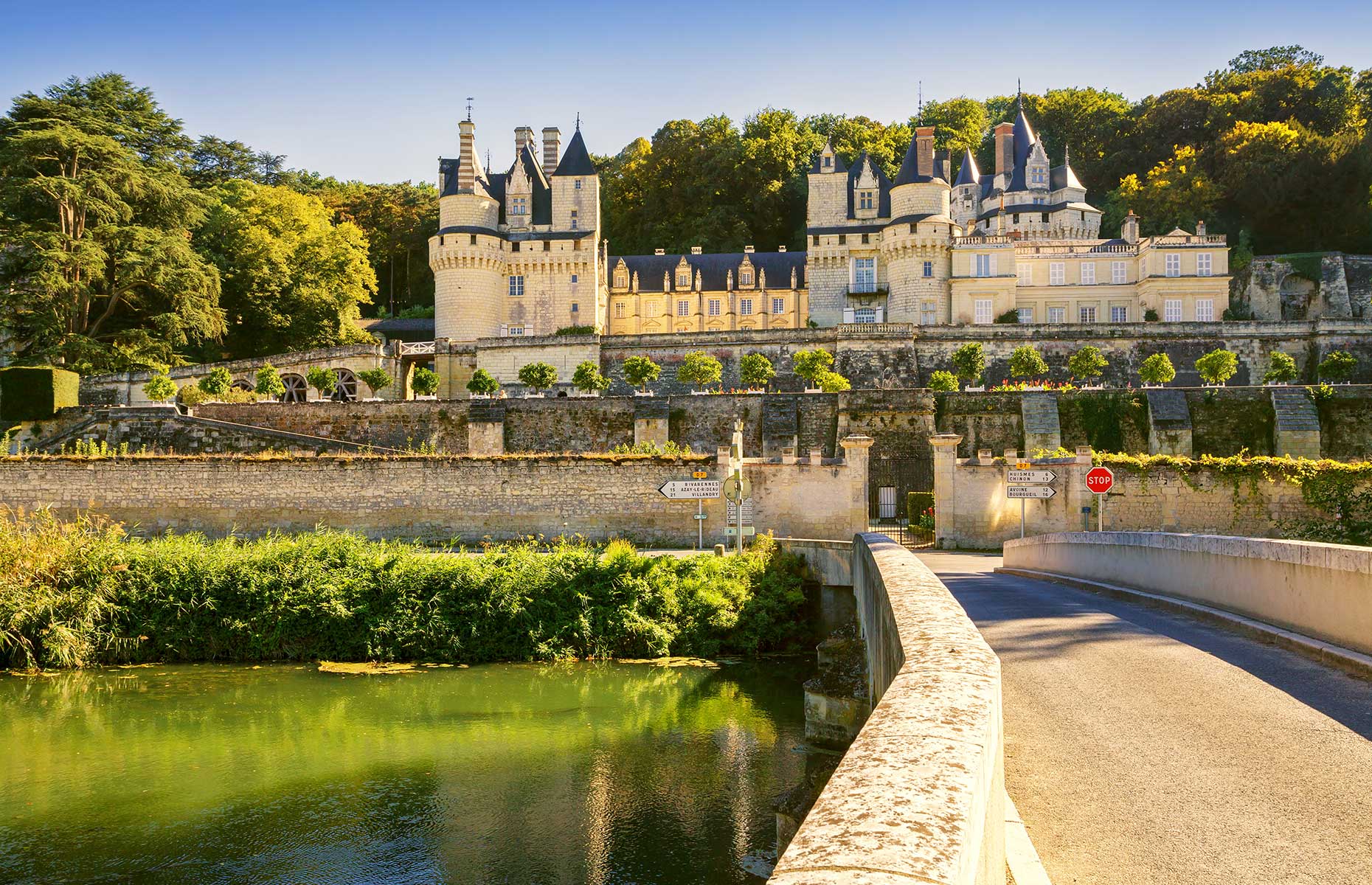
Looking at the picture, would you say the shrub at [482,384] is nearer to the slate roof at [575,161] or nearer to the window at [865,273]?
the slate roof at [575,161]

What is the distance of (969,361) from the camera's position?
40.8 m

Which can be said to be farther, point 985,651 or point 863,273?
point 863,273

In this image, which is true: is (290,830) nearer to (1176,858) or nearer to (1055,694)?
(1055,694)

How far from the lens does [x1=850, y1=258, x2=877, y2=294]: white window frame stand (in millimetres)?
50156

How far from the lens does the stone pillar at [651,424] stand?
114 feet

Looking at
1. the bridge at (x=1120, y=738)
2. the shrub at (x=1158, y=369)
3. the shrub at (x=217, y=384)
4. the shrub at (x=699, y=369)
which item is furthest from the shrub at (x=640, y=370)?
the bridge at (x=1120, y=738)

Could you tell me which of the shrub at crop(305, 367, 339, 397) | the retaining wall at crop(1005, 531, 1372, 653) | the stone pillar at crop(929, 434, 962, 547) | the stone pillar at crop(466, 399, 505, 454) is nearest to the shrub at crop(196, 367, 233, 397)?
the shrub at crop(305, 367, 339, 397)

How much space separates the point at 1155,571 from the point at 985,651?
27.3 ft

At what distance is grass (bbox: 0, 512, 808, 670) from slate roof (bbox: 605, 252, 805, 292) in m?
35.5

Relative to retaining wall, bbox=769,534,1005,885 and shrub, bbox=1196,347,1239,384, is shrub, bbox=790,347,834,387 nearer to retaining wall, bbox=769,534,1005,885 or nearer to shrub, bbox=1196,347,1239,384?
shrub, bbox=1196,347,1239,384

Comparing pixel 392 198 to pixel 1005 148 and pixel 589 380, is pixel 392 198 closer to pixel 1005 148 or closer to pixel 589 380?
pixel 589 380

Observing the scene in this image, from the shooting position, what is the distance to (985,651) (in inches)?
160

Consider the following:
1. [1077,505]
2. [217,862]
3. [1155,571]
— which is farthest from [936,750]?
[1077,505]

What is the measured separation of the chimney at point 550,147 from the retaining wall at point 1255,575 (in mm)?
45059
